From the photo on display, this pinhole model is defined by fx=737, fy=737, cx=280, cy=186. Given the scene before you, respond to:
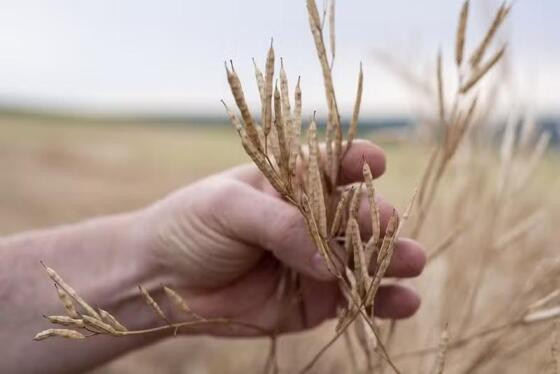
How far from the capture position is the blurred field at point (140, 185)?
180 cm

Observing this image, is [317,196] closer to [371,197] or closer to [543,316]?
[371,197]

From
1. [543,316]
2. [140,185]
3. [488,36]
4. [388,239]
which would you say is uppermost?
[488,36]

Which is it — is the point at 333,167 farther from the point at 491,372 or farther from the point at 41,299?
the point at 491,372

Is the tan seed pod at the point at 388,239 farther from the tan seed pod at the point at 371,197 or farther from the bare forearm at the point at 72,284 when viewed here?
the bare forearm at the point at 72,284

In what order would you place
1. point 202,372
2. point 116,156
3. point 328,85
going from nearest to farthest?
point 328,85, point 202,372, point 116,156

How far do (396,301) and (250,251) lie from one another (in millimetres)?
211

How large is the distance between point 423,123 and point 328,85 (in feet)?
2.41

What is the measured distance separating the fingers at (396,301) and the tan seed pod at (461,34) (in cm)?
34

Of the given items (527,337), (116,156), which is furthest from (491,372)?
(116,156)

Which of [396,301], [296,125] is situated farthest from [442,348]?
[396,301]

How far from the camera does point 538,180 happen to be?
1743 millimetres

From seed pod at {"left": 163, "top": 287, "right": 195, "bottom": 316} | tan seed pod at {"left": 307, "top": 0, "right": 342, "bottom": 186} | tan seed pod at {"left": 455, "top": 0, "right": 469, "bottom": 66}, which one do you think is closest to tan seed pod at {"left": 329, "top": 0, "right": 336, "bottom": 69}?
tan seed pod at {"left": 307, "top": 0, "right": 342, "bottom": 186}

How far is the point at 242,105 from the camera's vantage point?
0.49 meters

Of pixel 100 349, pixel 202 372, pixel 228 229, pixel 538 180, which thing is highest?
pixel 228 229
